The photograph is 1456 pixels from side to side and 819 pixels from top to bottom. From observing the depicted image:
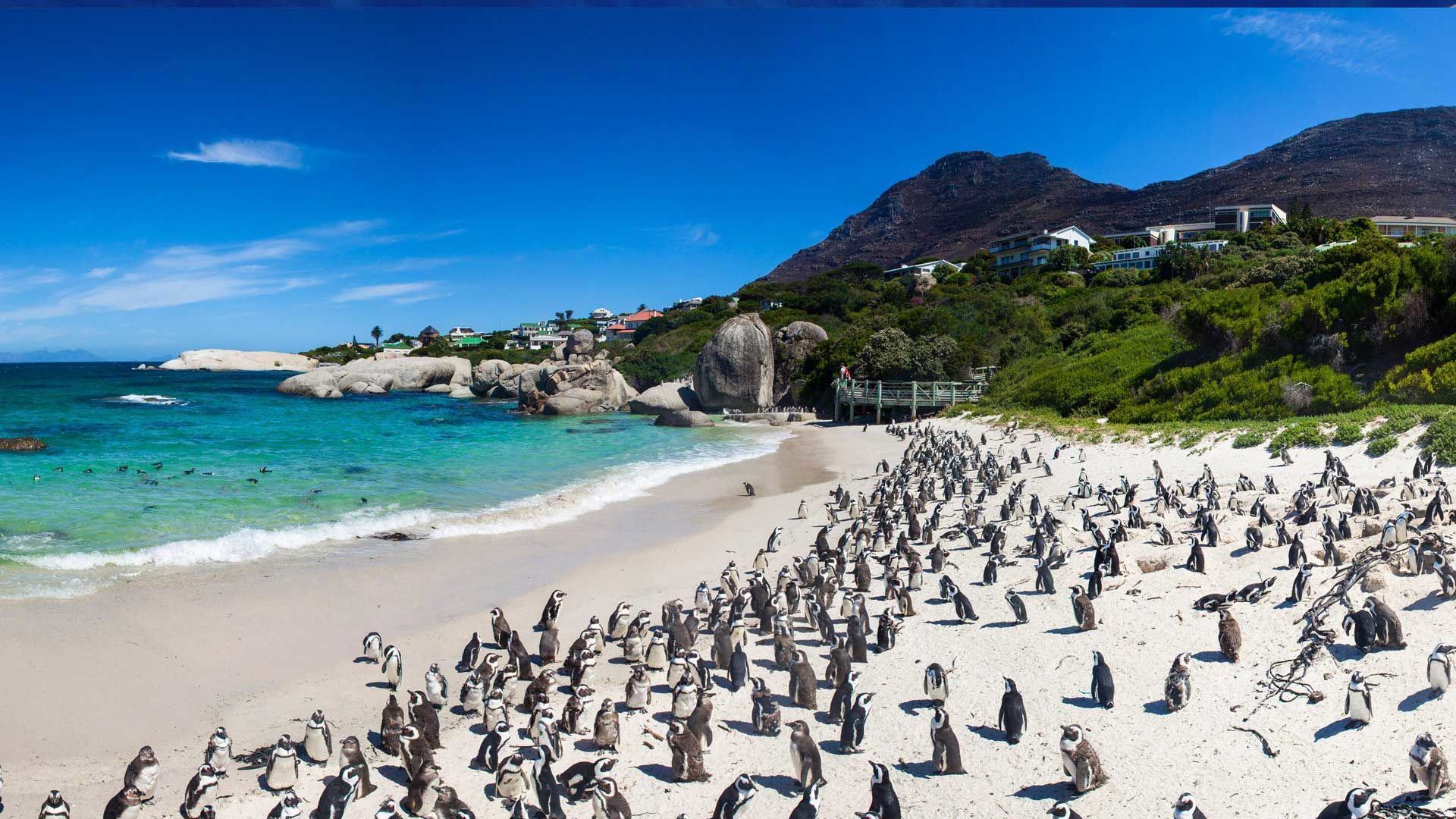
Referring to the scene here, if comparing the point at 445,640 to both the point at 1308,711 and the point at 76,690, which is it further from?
the point at 1308,711

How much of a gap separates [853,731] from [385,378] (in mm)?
70116

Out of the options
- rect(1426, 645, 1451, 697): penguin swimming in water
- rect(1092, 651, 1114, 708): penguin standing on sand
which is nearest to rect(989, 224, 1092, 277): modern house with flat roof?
rect(1092, 651, 1114, 708): penguin standing on sand

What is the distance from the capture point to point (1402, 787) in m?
4.91

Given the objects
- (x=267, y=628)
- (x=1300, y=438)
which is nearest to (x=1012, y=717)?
(x=267, y=628)

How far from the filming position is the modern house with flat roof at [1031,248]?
249ft

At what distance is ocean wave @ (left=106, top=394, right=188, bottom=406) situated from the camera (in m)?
52.5

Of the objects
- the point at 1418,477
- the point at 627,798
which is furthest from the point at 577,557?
the point at 1418,477

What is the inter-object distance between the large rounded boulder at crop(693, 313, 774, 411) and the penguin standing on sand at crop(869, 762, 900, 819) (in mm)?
35963

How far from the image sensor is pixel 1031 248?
3162 inches

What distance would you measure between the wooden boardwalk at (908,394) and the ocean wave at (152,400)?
42646mm

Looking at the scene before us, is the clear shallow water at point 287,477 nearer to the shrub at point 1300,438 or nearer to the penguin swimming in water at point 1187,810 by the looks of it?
the penguin swimming in water at point 1187,810

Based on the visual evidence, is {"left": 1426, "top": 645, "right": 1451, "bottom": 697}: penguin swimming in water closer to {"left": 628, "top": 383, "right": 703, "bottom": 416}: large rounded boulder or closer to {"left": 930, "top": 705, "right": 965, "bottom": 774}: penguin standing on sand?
{"left": 930, "top": 705, "right": 965, "bottom": 774}: penguin standing on sand

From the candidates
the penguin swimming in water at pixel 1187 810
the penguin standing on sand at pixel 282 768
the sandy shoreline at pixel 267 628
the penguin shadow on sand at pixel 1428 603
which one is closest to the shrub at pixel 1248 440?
the sandy shoreline at pixel 267 628

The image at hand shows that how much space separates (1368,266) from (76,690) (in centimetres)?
2869
